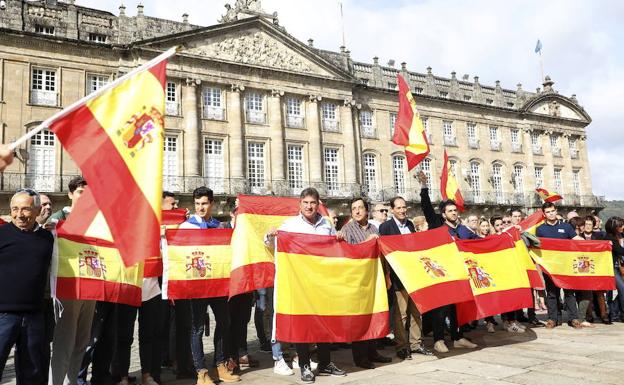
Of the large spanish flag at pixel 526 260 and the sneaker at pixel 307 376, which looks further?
the large spanish flag at pixel 526 260

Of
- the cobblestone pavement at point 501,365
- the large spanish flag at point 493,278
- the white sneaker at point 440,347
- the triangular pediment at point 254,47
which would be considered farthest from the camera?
the triangular pediment at point 254,47

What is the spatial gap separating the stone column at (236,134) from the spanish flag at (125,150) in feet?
74.9

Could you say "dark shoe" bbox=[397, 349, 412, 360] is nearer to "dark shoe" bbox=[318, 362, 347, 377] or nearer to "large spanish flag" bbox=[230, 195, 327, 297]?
"dark shoe" bbox=[318, 362, 347, 377]

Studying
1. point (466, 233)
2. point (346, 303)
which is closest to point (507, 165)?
point (466, 233)

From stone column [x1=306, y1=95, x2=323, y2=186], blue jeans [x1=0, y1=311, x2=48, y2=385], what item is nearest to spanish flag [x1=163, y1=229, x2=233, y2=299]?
blue jeans [x1=0, y1=311, x2=48, y2=385]

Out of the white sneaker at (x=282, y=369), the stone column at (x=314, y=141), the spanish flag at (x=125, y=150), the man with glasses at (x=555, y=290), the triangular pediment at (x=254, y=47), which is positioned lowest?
the white sneaker at (x=282, y=369)

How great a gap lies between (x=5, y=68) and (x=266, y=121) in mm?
13133

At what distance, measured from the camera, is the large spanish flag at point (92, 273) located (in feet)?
15.9

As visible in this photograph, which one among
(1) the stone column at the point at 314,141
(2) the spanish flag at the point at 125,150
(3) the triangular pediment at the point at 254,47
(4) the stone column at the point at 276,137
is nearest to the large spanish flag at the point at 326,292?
(2) the spanish flag at the point at 125,150

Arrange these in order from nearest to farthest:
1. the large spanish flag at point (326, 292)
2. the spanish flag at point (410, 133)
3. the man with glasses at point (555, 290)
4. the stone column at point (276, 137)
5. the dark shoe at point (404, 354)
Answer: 1. the large spanish flag at point (326, 292)
2. the dark shoe at point (404, 354)
3. the man with glasses at point (555, 290)
4. the spanish flag at point (410, 133)
5. the stone column at point (276, 137)

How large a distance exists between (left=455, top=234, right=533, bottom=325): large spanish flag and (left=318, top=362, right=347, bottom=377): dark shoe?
98.3 inches

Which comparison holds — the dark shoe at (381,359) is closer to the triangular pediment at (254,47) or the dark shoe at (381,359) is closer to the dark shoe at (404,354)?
the dark shoe at (404,354)

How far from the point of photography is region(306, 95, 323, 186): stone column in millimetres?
29859

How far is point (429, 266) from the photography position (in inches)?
277
